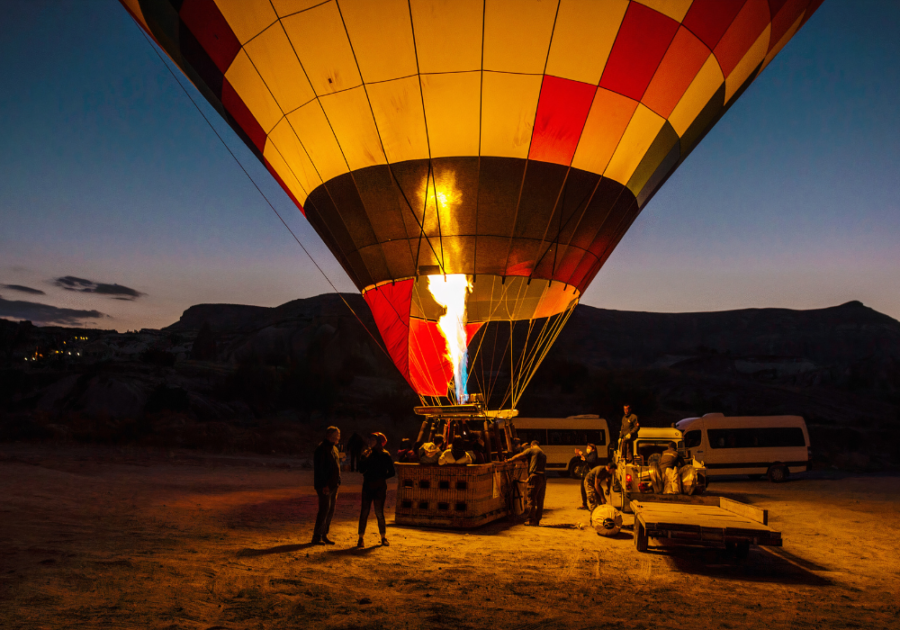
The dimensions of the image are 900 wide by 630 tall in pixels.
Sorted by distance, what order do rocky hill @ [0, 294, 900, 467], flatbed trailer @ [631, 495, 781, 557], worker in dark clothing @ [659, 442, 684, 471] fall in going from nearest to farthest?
flatbed trailer @ [631, 495, 781, 557] → worker in dark clothing @ [659, 442, 684, 471] → rocky hill @ [0, 294, 900, 467]

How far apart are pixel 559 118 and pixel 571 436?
15.0 metres

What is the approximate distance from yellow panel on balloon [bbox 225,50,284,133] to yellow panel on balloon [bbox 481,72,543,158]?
10.0 feet

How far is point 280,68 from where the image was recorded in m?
8.48

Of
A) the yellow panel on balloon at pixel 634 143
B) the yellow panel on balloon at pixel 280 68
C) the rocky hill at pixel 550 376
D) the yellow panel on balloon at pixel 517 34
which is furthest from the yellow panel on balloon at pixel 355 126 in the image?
the rocky hill at pixel 550 376

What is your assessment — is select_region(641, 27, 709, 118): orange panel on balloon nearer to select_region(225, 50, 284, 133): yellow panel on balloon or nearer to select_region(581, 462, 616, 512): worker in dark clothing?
select_region(225, 50, 284, 133): yellow panel on balloon

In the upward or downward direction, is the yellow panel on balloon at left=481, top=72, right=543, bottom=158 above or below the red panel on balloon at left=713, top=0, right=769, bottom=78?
below

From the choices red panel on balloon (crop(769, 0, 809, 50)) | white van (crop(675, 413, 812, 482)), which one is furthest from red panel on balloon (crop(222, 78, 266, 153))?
white van (crop(675, 413, 812, 482))

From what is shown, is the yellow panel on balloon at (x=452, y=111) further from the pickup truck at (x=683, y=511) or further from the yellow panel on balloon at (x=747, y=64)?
the pickup truck at (x=683, y=511)

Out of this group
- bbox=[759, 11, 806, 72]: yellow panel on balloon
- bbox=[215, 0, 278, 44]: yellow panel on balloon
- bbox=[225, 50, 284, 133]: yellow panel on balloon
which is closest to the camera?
bbox=[215, 0, 278, 44]: yellow panel on balloon

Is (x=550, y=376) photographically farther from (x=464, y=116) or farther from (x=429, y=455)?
(x=464, y=116)

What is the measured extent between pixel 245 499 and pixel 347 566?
6.16m

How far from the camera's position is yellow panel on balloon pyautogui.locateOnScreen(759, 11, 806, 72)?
912 cm

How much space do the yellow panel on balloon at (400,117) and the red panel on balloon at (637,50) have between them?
8.36ft

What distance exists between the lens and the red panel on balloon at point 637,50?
788 centimetres
